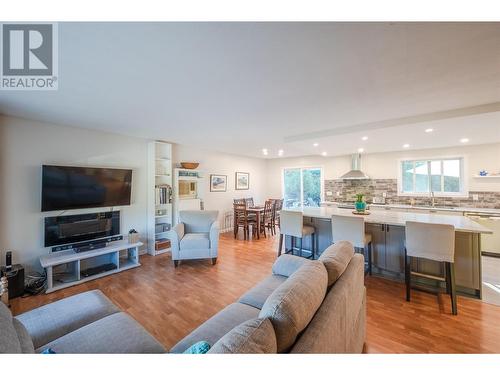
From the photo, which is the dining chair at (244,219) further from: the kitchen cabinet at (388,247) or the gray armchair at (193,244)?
the kitchen cabinet at (388,247)

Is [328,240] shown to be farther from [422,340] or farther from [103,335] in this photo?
[103,335]

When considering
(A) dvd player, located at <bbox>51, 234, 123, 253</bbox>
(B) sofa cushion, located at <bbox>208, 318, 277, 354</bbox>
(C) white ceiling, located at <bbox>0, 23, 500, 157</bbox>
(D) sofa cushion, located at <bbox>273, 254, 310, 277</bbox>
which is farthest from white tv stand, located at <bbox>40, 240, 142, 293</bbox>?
(B) sofa cushion, located at <bbox>208, 318, 277, 354</bbox>

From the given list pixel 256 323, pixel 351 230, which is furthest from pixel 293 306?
pixel 351 230

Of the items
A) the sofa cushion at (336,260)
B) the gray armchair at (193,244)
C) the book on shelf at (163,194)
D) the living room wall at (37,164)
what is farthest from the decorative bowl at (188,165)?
the sofa cushion at (336,260)

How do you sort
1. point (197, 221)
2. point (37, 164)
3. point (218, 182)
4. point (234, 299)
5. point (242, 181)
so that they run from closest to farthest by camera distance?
point (234, 299) < point (37, 164) < point (197, 221) < point (218, 182) < point (242, 181)

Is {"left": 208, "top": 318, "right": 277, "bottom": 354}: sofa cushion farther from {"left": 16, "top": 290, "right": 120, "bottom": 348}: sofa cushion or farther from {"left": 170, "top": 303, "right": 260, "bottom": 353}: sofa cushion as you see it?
{"left": 16, "top": 290, "right": 120, "bottom": 348}: sofa cushion

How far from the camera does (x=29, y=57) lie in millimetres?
1533

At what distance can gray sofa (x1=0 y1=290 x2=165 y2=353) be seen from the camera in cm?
105

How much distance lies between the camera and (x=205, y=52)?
4.77ft

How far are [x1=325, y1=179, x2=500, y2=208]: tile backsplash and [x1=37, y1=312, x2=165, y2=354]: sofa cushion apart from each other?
5920 millimetres

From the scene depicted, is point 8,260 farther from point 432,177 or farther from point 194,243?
point 432,177

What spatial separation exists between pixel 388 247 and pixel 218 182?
419 centimetres

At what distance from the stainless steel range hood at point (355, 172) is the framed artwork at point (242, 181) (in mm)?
2823
